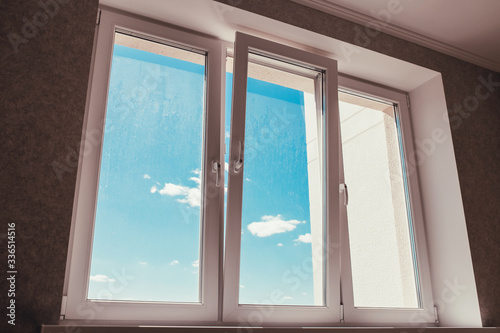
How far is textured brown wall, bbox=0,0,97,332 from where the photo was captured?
155cm

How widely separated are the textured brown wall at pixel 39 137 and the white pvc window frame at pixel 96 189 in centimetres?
21

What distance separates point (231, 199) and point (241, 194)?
0.07 m

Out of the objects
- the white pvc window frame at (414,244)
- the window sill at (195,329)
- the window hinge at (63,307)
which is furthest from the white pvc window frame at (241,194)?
the window hinge at (63,307)

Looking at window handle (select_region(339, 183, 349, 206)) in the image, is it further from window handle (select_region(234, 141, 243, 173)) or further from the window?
window handle (select_region(234, 141, 243, 173))

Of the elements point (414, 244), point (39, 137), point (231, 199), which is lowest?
point (414, 244)

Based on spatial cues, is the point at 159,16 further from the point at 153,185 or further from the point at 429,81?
the point at 429,81

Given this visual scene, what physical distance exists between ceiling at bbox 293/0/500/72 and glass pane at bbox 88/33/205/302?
92cm

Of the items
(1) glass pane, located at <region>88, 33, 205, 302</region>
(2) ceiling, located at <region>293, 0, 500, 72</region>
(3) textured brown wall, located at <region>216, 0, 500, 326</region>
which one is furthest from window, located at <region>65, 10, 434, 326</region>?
(2) ceiling, located at <region>293, 0, 500, 72</region>

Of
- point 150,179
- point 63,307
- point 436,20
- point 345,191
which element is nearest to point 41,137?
point 150,179

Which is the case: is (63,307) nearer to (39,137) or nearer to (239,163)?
(39,137)

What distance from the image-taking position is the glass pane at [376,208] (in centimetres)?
251

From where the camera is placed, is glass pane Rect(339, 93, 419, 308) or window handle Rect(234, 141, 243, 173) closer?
window handle Rect(234, 141, 243, 173)

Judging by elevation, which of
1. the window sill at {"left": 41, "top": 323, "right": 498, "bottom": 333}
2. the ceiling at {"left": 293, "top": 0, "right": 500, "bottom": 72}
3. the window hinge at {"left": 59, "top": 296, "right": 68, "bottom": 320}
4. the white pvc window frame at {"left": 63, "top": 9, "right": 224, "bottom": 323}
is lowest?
the window sill at {"left": 41, "top": 323, "right": 498, "bottom": 333}

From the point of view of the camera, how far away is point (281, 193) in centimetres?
234
